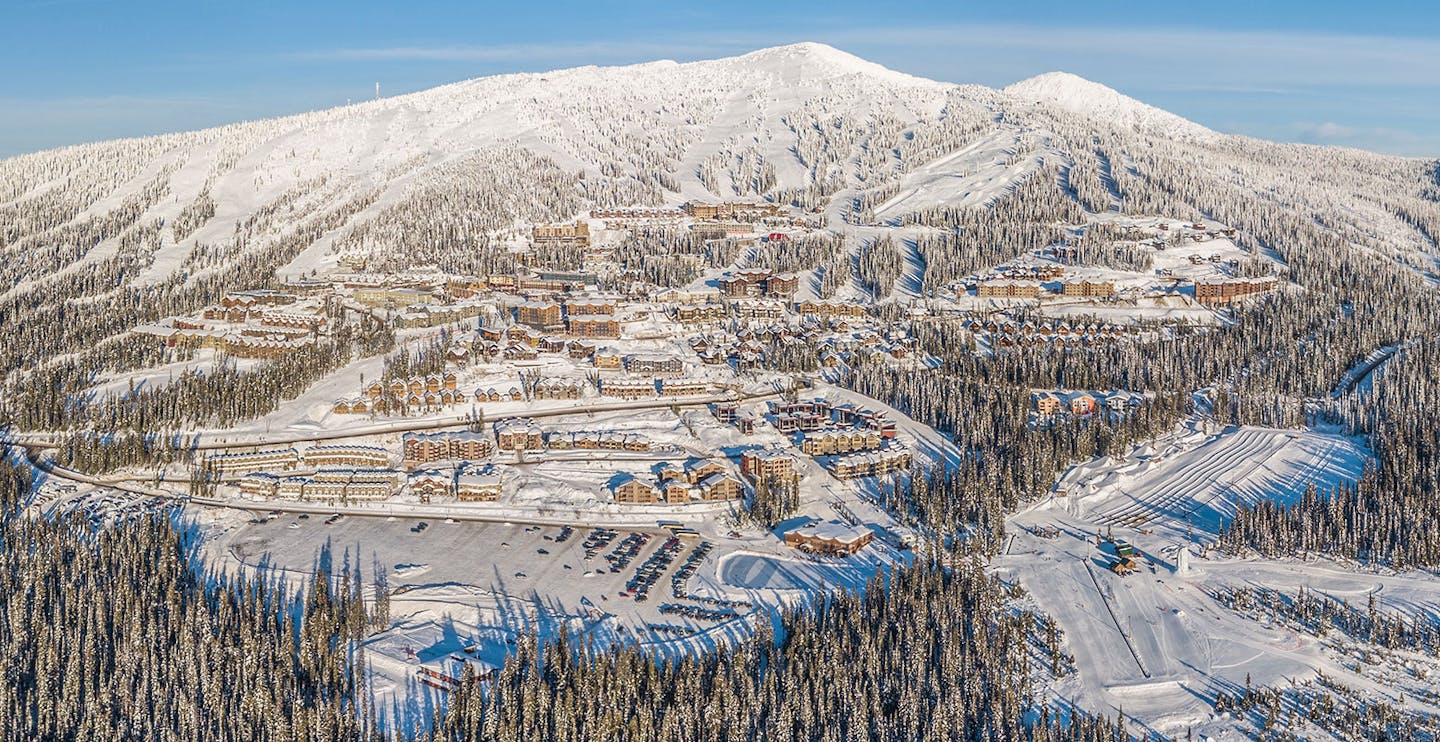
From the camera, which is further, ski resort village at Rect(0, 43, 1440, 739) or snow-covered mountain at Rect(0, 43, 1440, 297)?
snow-covered mountain at Rect(0, 43, 1440, 297)

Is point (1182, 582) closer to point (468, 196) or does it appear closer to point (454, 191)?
point (468, 196)

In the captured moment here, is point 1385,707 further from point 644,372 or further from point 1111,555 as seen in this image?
point 644,372

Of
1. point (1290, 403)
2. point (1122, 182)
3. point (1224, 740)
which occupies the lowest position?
point (1224, 740)

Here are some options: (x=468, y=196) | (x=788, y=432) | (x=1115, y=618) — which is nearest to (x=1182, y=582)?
(x=1115, y=618)

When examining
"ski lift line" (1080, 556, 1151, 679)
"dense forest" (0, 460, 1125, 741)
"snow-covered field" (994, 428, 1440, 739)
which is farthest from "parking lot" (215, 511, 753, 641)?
"ski lift line" (1080, 556, 1151, 679)

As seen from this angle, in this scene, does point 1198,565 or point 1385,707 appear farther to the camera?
point 1198,565

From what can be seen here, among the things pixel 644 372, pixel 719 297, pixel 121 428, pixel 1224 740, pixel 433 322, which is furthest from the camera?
pixel 719 297

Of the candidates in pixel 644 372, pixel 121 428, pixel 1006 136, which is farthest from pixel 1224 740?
pixel 1006 136

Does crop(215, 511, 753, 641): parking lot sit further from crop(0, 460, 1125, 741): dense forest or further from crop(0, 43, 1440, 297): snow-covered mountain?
crop(0, 43, 1440, 297): snow-covered mountain
